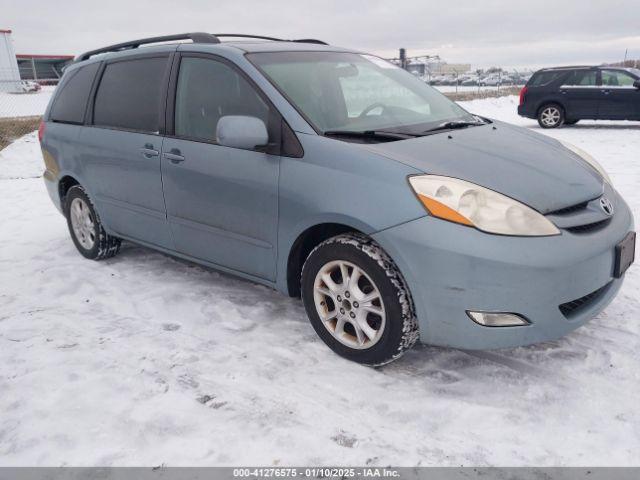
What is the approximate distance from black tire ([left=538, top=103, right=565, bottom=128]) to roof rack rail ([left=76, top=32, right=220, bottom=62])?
1211cm

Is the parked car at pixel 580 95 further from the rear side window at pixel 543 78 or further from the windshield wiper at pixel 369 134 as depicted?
the windshield wiper at pixel 369 134

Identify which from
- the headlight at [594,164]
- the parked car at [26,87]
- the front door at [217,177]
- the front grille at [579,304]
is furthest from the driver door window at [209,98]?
the parked car at [26,87]

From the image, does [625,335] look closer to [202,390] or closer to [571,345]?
[571,345]

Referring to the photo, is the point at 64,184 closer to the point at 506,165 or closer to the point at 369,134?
the point at 369,134

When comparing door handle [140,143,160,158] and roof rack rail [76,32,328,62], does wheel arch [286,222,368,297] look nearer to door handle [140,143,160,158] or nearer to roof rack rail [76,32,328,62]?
door handle [140,143,160,158]

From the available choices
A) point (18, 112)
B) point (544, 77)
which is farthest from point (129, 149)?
point (18, 112)

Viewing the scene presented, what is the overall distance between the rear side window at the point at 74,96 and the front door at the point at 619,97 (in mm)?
12567

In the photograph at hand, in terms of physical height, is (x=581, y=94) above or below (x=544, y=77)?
below

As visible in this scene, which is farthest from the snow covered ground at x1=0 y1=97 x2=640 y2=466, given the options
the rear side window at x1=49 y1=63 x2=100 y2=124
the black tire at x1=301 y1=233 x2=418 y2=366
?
the rear side window at x1=49 y1=63 x2=100 y2=124

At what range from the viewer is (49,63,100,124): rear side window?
461cm

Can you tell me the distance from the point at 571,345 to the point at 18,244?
507 cm

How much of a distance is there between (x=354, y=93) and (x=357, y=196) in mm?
1184

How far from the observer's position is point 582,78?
1341cm

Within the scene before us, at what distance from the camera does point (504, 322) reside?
8.27 ft
